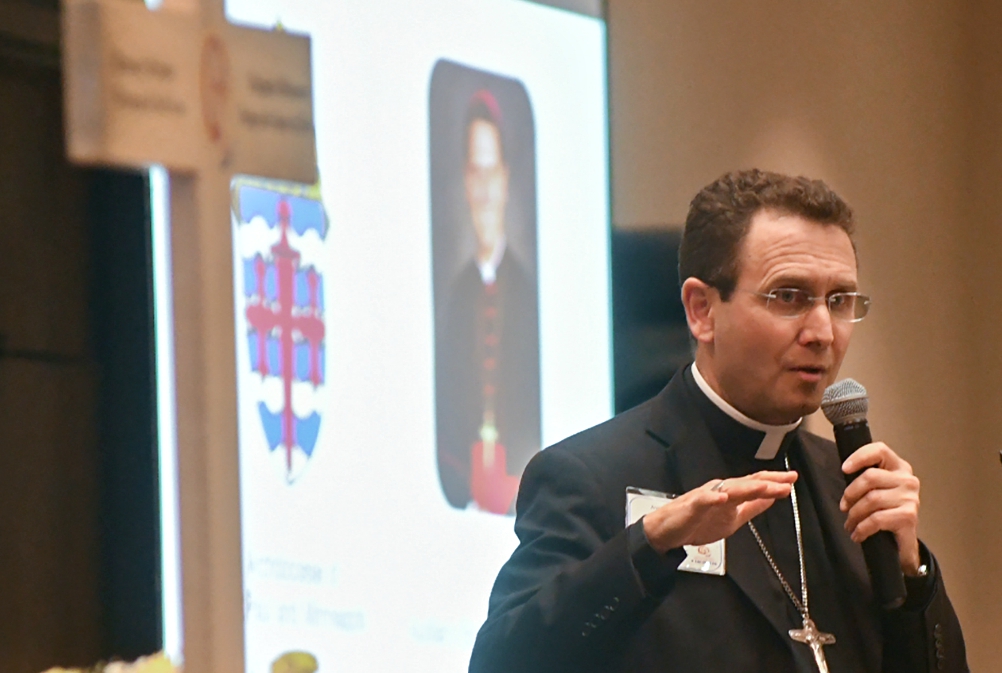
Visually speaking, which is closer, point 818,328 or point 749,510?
point 749,510

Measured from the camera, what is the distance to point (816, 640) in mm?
2131

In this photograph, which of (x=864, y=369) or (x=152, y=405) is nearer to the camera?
(x=152, y=405)

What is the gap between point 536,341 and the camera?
11.8 ft

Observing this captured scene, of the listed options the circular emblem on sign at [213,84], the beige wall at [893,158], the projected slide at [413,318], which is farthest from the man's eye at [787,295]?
the beige wall at [893,158]

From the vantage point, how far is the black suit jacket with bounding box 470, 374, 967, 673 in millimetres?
1871

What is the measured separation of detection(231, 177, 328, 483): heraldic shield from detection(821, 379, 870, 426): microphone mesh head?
1080 millimetres

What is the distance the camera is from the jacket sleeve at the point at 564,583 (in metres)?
1.85

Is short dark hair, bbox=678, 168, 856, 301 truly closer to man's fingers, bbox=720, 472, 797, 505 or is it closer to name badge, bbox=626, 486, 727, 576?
name badge, bbox=626, 486, 727, 576

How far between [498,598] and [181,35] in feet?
4.53

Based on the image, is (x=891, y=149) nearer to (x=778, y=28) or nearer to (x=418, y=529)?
(x=778, y=28)

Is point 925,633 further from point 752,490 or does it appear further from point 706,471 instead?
point 752,490

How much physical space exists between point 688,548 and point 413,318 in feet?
3.85

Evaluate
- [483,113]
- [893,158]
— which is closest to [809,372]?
[483,113]

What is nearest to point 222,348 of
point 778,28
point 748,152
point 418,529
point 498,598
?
point 498,598
